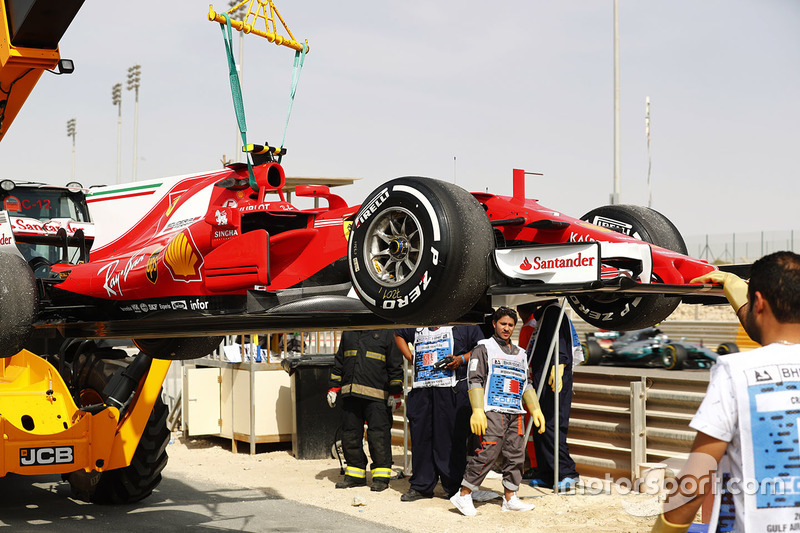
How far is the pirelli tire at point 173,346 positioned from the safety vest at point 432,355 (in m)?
2.65

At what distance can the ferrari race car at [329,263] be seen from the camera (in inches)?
163

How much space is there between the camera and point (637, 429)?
9.02 m

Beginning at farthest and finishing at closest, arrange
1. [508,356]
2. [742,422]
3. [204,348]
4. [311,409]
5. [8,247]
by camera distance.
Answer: [311,409] → [508,356] → [204,348] → [8,247] → [742,422]

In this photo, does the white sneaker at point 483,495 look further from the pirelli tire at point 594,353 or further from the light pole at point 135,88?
the light pole at point 135,88

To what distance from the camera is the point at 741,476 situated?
102 inches

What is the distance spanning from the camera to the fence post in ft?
29.6

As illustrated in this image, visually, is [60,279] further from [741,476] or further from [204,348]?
[741,476]

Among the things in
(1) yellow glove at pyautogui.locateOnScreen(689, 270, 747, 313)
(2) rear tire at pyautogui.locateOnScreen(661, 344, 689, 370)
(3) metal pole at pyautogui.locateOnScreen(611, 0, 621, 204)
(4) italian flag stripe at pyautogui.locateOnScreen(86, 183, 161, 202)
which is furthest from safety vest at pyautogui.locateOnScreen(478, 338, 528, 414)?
(3) metal pole at pyautogui.locateOnScreen(611, 0, 621, 204)

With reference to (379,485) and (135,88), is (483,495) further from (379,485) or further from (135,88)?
(135,88)

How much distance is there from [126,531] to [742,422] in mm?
6389

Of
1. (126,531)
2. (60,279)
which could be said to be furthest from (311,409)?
(60,279)

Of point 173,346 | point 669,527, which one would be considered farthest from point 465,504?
point 669,527

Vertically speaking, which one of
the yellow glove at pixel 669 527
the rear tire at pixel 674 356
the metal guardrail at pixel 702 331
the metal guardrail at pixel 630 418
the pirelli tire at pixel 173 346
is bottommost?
the metal guardrail at pixel 702 331

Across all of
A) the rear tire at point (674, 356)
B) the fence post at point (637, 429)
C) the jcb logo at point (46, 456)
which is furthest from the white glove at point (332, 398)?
the rear tire at point (674, 356)
